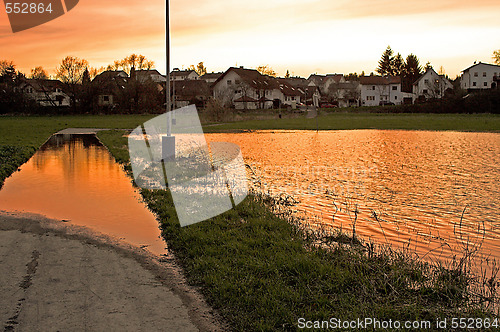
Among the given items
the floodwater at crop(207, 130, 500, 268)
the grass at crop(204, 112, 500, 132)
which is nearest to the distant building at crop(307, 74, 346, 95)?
the grass at crop(204, 112, 500, 132)

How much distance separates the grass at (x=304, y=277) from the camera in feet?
17.3

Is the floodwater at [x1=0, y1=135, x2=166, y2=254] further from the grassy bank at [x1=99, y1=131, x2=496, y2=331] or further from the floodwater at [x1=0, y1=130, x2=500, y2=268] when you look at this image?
the grassy bank at [x1=99, y1=131, x2=496, y2=331]

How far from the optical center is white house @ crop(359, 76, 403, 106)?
11912cm

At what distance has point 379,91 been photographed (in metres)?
119

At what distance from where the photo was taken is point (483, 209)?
35.3 feet

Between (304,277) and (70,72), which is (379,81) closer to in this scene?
(70,72)

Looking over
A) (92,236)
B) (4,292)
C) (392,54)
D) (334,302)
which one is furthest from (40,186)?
(392,54)

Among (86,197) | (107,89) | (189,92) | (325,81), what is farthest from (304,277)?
(325,81)

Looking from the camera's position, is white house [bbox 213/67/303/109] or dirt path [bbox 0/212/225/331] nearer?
dirt path [bbox 0/212/225/331]

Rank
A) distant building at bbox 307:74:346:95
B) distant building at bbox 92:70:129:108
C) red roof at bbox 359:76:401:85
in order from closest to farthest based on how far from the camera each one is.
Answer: distant building at bbox 92:70:129:108, red roof at bbox 359:76:401:85, distant building at bbox 307:74:346:95

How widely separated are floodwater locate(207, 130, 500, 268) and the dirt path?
403cm

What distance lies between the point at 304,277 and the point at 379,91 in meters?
119

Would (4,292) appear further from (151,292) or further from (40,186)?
(40,186)

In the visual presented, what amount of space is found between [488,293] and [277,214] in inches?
194
